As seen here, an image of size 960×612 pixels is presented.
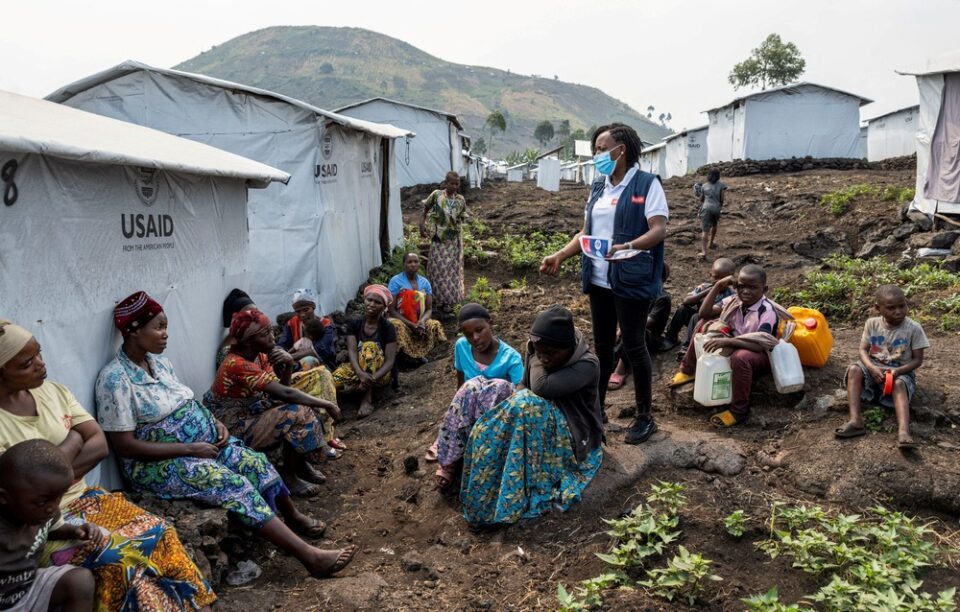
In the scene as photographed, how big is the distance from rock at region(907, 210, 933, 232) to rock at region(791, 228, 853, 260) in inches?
40.1

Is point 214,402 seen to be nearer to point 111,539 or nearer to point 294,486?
point 294,486

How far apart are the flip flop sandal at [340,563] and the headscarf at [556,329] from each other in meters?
1.47

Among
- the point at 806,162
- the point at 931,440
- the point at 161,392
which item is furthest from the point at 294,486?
the point at 806,162

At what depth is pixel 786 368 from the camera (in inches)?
188

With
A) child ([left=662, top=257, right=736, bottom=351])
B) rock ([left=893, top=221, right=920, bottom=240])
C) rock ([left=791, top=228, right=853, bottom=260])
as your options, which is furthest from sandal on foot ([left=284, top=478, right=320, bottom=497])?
rock ([left=893, top=221, right=920, bottom=240])

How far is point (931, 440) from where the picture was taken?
4.25m

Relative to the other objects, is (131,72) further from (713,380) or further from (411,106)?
(411,106)

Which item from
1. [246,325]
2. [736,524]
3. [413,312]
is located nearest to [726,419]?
[736,524]

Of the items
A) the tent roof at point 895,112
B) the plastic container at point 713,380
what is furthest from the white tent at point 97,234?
the tent roof at point 895,112

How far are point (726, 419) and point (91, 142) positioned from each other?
4.12 m

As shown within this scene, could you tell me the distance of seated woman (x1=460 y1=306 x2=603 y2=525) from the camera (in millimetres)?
3717

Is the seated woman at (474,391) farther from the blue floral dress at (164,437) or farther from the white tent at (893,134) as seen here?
the white tent at (893,134)

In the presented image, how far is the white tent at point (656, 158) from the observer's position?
33.5m

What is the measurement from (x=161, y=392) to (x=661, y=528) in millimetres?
2565
